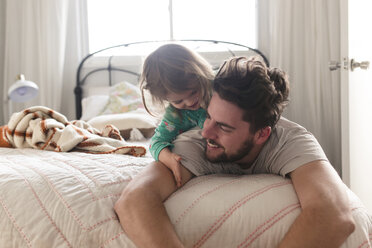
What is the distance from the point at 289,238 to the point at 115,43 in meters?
3.24

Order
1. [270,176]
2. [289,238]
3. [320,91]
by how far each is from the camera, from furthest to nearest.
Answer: [320,91] < [270,176] < [289,238]


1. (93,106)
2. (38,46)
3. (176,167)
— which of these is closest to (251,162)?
(176,167)

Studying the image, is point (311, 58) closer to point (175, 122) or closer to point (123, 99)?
point (123, 99)

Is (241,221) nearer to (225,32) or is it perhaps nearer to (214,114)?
(214,114)

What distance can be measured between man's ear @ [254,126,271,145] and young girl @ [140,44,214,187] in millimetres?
254

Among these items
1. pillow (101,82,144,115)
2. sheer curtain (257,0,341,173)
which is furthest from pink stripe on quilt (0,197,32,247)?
Result: sheer curtain (257,0,341,173)

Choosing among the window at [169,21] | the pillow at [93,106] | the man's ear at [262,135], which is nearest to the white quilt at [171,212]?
the man's ear at [262,135]

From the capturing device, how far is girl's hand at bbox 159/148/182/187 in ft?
3.76

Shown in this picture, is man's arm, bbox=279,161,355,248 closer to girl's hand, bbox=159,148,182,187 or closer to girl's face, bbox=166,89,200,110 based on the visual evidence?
girl's hand, bbox=159,148,182,187

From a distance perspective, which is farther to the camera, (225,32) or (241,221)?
(225,32)

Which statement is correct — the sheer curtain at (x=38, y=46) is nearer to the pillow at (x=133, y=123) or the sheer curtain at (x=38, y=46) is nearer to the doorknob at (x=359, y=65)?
the pillow at (x=133, y=123)

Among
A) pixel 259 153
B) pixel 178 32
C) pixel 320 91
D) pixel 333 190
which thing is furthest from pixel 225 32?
pixel 333 190

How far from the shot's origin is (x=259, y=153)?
47.9 inches

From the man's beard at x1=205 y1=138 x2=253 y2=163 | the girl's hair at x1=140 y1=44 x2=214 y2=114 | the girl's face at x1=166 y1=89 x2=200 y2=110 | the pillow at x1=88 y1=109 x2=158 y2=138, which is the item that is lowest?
the pillow at x1=88 y1=109 x2=158 y2=138
